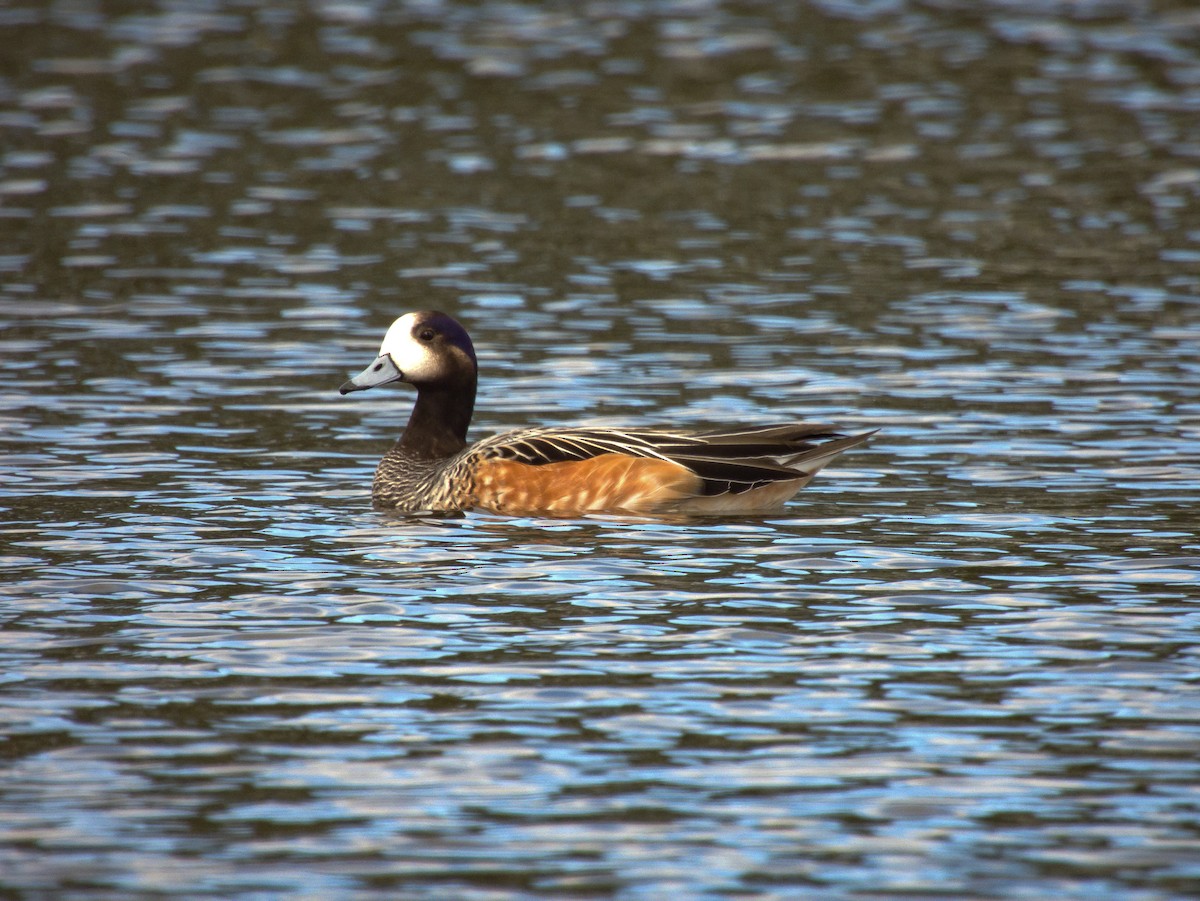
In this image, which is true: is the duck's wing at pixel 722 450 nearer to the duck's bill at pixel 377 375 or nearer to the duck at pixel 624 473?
the duck at pixel 624 473

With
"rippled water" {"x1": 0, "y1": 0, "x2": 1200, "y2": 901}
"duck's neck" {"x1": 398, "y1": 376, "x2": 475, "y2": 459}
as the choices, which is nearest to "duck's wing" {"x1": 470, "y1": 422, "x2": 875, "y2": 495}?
"rippled water" {"x1": 0, "y1": 0, "x2": 1200, "y2": 901}

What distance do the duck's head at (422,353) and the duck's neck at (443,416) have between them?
11 centimetres

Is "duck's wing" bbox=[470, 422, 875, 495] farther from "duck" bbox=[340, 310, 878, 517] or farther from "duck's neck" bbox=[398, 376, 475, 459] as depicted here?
"duck's neck" bbox=[398, 376, 475, 459]

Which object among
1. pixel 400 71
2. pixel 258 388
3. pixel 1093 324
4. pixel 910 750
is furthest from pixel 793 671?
pixel 400 71

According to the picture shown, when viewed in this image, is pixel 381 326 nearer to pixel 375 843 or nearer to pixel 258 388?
pixel 258 388

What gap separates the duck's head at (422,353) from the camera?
13.2m

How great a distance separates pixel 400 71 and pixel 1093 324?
1424 centimetres

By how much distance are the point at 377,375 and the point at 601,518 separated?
1977 millimetres

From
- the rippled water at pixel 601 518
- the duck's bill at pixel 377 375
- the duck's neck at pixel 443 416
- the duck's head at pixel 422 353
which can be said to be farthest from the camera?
the duck's neck at pixel 443 416

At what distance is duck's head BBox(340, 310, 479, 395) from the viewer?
1319 cm

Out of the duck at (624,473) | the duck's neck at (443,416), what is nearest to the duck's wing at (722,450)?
the duck at (624,473)

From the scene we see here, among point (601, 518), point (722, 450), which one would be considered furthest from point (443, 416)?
point (722, 450)

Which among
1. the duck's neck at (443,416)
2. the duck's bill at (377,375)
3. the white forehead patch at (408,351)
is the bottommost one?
the duck's neck at (443,416)

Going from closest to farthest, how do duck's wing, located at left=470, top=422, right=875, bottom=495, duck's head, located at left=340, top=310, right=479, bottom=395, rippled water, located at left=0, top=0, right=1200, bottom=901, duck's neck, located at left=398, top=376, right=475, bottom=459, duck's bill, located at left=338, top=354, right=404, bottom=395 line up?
rippled water, located at left=0, top=0, right=1200, bottom=901, duck's wing, located at left=470, top=422, right=875, bottom=495, duck's bill, located at left=338, top=354, right=404, bottom=395, duck's head, located at left=340, top=310, right=479, bottom=395, duck's neck, located at left=398, top=376, right=475, bottom=459
